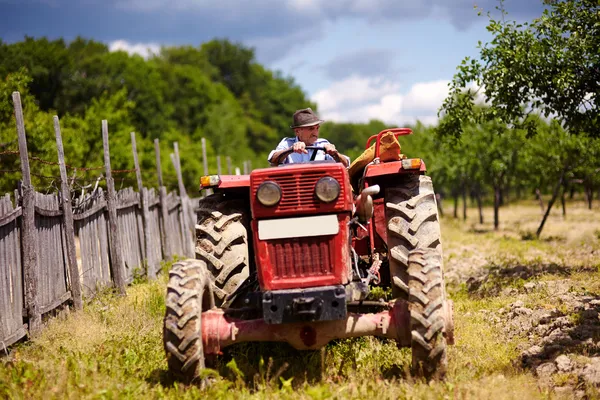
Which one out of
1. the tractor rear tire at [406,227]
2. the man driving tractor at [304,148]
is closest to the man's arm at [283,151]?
the man driving tractor at [304,148]

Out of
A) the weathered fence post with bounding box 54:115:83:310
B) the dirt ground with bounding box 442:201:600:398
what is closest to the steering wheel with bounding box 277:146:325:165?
the dirt ground with bounding box 442:201:600:398

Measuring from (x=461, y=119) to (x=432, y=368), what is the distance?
6.59 m

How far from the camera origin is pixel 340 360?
5.88 metres

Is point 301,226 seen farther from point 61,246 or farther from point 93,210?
point 93,210

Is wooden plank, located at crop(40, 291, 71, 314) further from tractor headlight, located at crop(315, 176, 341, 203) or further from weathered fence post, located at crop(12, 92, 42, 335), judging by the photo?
tractor headlight, located at crop(315, 176, 341, 203)

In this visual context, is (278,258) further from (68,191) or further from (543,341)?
(68,191)

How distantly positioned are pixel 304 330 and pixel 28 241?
11.4 feet

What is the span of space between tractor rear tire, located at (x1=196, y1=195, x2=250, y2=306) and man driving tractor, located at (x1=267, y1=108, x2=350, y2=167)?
0.80 metres

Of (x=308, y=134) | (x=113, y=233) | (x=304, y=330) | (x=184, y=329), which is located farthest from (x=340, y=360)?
(x=113, y=233)

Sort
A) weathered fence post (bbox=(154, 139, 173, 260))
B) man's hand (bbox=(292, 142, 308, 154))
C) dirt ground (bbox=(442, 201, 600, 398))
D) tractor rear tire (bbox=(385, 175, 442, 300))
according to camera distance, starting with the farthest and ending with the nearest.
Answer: weathered fence post (bbox=(154, 139, 173, 260)) → man's hand (bbox=(292, 142, 308, 154)) → tractor rear tire (bbox=(385, 175, 442, 300)) → dirt ground (bbox=(442, 201, 600, 398))

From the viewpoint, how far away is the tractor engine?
5.14 metres

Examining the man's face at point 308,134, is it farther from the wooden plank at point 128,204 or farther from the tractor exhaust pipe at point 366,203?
the wooden plank at point 128,204

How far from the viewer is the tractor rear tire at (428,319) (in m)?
4.93

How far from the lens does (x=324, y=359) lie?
5.90 metres
